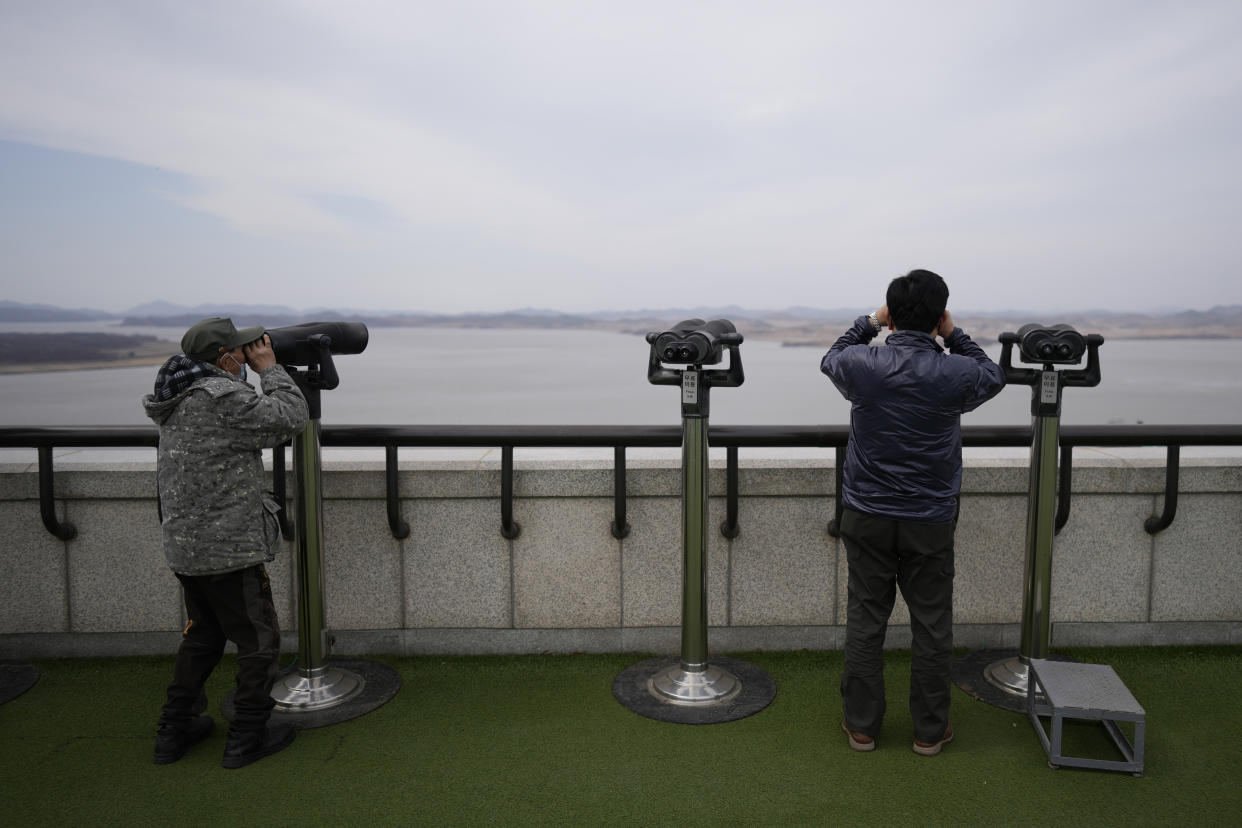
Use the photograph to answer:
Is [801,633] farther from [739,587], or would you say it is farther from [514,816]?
[514,816]

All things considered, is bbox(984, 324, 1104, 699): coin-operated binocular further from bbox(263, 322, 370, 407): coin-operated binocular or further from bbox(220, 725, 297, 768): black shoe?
bbox(220, 725, 297, 768): black shoe

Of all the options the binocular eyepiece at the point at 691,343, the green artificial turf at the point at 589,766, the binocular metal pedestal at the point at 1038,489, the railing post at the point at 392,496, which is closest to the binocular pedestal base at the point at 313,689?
the green artificial turf at the point at 589,766

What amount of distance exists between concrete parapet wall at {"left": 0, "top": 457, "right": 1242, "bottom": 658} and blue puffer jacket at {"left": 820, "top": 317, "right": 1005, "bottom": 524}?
110cm

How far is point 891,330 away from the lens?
348 cm

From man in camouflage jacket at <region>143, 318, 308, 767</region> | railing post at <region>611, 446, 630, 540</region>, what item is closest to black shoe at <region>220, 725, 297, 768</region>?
man in camouflage jacket at <region>143, 318, 308, 767</region>

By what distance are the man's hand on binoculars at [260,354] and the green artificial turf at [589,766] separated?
1.64 m

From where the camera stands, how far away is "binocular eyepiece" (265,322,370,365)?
3.77m

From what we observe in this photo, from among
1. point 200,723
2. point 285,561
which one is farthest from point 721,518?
point 200,723

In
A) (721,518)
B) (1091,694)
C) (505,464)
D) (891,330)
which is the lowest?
(1091,694)

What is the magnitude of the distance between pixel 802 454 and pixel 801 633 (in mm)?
968

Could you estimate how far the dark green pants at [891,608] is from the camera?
11.3 ft

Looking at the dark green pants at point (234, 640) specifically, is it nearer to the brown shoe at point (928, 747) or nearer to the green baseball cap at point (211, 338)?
the green baseball cap at point (211, 338)

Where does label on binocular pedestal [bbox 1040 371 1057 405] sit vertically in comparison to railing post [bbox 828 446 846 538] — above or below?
above

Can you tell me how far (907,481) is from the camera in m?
3.37
